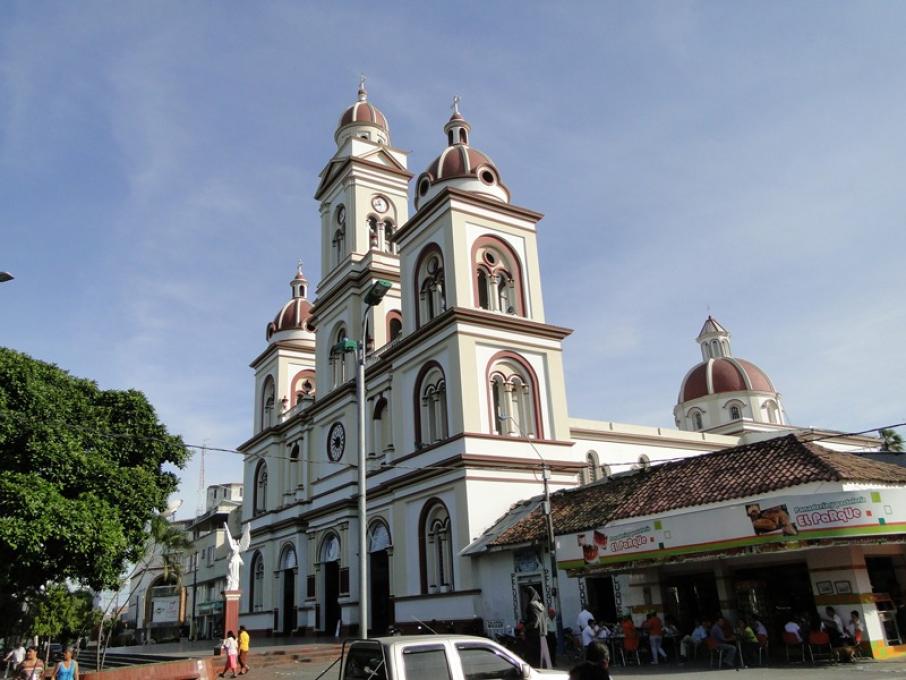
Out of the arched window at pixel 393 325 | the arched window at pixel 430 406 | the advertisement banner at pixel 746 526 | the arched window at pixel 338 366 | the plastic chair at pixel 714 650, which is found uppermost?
the arched window at pixel 393 325

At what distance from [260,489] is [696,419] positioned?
103 ft

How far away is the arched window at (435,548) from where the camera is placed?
2687 centimetres

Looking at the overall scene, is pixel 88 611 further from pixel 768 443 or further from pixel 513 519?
pixel 768 443

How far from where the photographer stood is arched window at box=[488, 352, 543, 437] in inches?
1118

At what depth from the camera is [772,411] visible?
5497cm

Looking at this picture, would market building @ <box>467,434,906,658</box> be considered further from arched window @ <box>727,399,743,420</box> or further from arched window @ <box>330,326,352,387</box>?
arched window @ <box>727,399,743,420</box>

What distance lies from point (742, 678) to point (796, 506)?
12.2 ft

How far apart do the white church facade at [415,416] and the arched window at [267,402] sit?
0.31m

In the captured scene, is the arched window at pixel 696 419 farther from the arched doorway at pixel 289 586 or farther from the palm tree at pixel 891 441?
the arched doorway at pixel 289 586

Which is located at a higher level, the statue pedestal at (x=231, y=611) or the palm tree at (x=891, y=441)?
the palm tree at (x=891, y=441)

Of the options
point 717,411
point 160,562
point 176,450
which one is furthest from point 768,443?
point 160,562

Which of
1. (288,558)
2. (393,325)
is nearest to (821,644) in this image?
(393,325)

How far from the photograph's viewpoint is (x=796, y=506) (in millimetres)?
16047

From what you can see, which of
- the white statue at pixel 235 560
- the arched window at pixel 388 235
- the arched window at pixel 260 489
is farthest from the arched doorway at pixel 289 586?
the arched window at pixel 388 235
